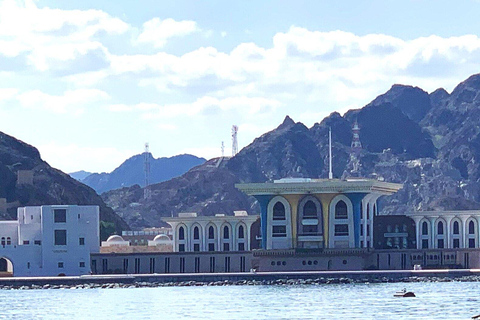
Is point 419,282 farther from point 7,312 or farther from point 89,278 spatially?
point 7,312

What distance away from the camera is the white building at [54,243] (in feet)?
600

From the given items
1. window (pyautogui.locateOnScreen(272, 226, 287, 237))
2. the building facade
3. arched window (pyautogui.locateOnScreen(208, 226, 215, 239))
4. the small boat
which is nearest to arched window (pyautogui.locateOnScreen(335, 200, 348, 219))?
the building facade

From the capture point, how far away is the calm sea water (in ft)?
367

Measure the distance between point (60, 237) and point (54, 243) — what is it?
Answer: 1.17 m

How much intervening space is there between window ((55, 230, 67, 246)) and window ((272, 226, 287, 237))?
87.2 ft

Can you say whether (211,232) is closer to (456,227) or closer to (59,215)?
(59,215)

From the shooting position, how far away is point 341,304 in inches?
4779

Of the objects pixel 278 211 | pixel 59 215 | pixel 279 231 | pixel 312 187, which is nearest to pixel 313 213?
pixel 312 187

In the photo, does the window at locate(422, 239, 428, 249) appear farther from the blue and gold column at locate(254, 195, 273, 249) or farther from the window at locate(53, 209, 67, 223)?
the window at locate(53, 209, 67, 223)

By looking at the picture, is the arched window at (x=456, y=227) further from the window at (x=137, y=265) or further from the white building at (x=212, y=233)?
the window at (x=137, y=265)

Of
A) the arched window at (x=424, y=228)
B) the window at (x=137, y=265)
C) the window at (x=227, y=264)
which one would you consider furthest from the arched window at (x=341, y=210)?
the window at (x=137, y=265)

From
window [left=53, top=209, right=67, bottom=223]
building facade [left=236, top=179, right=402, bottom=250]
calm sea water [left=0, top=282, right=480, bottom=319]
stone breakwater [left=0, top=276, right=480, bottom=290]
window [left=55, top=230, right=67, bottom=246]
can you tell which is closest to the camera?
calm sea water [left=0, top=282, right=480, bottom=319]

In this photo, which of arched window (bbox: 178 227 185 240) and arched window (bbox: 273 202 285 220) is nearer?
arched window (bbox: 273 202 285 220)

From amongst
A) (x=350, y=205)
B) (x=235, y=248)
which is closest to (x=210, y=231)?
(x=235, y=248)
